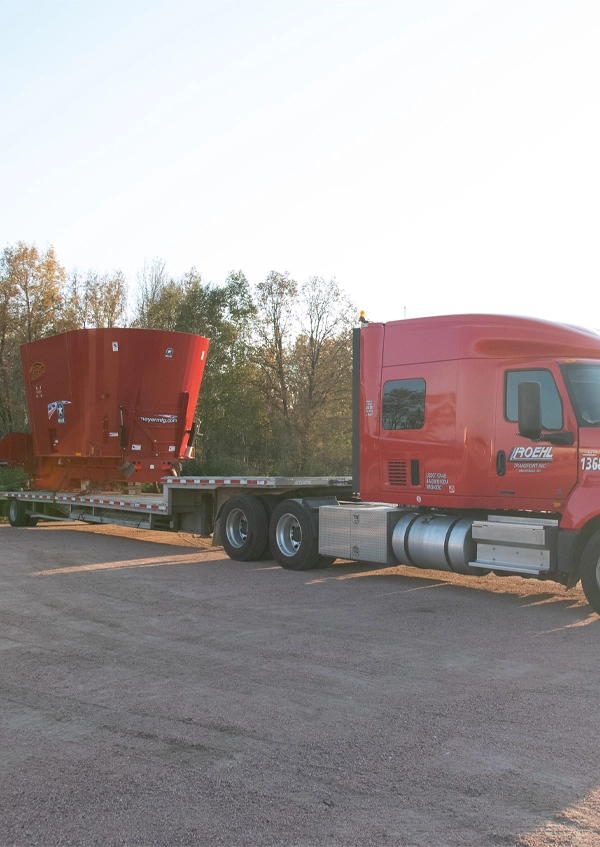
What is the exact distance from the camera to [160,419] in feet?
55.6


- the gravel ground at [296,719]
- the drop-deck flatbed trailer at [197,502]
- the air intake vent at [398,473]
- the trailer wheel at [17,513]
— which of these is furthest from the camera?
the trailer wheel at [17,513]

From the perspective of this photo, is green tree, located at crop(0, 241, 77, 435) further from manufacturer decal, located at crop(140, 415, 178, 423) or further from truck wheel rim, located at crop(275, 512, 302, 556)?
truck wheel rim, located at crop(275, 512, 302, 556)

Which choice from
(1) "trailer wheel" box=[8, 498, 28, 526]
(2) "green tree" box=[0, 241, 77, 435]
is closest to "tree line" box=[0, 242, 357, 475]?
(2) "green tree" box=[0, 241, 77, 435]

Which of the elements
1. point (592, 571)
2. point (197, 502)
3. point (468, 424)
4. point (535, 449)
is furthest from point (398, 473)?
point (197, 502)

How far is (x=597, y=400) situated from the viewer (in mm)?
9203

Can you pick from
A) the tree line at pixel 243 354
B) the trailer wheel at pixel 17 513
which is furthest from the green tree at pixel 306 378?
the trailer wheel at pixel 17 513

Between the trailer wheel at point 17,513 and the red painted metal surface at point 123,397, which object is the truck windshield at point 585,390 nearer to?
the red painted metal surface at point 123,397

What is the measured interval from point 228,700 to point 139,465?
11.4 metres

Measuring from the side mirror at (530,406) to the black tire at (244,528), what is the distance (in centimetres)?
501

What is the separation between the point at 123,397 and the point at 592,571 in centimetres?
1051

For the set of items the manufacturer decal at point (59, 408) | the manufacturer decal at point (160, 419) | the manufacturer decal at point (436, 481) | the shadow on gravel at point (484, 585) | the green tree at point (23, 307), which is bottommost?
the shadow on gravel at point (484, 585)

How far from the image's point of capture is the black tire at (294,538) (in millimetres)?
12062

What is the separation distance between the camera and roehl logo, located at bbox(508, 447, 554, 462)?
9.45 m

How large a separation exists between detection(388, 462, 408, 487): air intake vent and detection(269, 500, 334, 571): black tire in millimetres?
A: 1610
